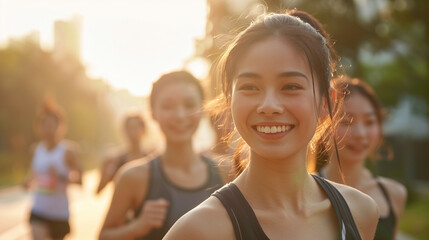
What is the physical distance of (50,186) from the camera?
314 inches

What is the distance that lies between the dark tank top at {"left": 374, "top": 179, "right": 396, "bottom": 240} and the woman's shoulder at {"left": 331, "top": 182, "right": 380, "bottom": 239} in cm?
136

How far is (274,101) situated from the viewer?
2129 mm

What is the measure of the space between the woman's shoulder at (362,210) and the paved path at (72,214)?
657cm

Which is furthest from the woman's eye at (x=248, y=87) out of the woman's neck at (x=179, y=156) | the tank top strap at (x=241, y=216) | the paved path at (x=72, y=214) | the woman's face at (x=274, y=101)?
the paved path at (x=72, y=214)

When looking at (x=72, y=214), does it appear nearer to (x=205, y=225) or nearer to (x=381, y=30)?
(x=381, y=30)

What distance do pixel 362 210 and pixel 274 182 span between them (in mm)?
395

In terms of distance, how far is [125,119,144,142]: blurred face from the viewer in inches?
323

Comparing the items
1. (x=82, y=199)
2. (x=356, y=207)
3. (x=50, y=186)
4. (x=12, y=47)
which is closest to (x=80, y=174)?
(x=50, y=186)

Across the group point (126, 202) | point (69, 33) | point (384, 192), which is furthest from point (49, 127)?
point (69, 33)

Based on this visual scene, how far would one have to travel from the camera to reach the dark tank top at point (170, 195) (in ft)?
13.0

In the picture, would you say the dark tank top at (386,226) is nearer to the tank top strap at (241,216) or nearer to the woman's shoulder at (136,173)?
the woman's shoulder at (136,173)

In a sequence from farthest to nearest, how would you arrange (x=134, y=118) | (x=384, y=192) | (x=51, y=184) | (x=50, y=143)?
(x=134, y=118) < (x=50, y=143) < (x=51, y=184) < (x=384, y=192)

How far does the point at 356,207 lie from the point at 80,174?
596 centimetres

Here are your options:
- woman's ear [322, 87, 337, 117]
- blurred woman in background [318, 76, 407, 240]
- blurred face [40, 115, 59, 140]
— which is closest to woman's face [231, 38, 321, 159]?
woman's ear [322, 87, 337, 117]
